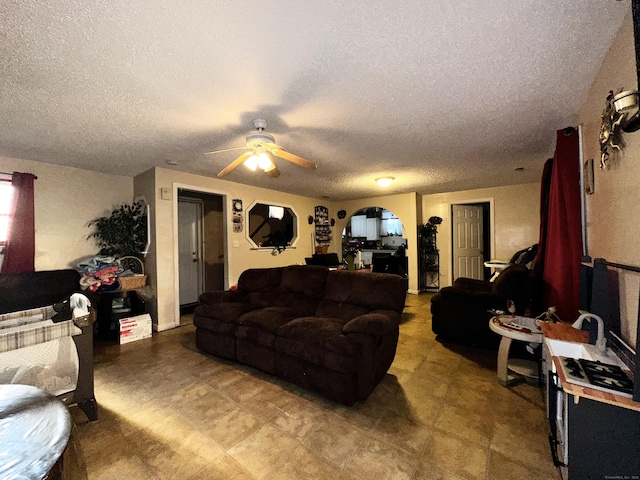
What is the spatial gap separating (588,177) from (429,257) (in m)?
4.40

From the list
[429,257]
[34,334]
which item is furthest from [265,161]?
[429,257]

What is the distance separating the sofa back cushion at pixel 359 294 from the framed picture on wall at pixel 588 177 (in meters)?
1.49

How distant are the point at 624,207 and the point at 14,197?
5499 mm

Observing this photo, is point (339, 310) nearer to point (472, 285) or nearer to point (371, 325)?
point (371, 325)

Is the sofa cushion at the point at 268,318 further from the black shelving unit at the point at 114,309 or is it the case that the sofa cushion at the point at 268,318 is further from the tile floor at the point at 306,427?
the black shelving unit at the point at 114,309

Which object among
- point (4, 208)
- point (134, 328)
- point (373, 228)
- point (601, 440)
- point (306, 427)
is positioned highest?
point (4, 208)

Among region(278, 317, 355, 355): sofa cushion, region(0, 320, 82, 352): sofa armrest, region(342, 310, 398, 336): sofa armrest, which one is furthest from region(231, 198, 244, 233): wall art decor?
region(342, 310, 398, 336): sofa armrest

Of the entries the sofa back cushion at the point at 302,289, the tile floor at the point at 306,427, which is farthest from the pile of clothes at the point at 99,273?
the sofa back cushion at the point at 302,289

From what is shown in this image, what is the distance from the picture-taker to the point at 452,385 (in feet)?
7.29

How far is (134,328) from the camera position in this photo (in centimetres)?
329

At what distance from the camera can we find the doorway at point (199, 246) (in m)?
4.85

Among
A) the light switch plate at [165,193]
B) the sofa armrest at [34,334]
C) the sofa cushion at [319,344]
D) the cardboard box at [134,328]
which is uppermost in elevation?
the light switch plate at [165,193]

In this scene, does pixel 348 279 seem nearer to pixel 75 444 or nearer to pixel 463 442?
pixel 463 442

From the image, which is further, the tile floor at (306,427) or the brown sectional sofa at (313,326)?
the brown sectional sofa at (313,326)
